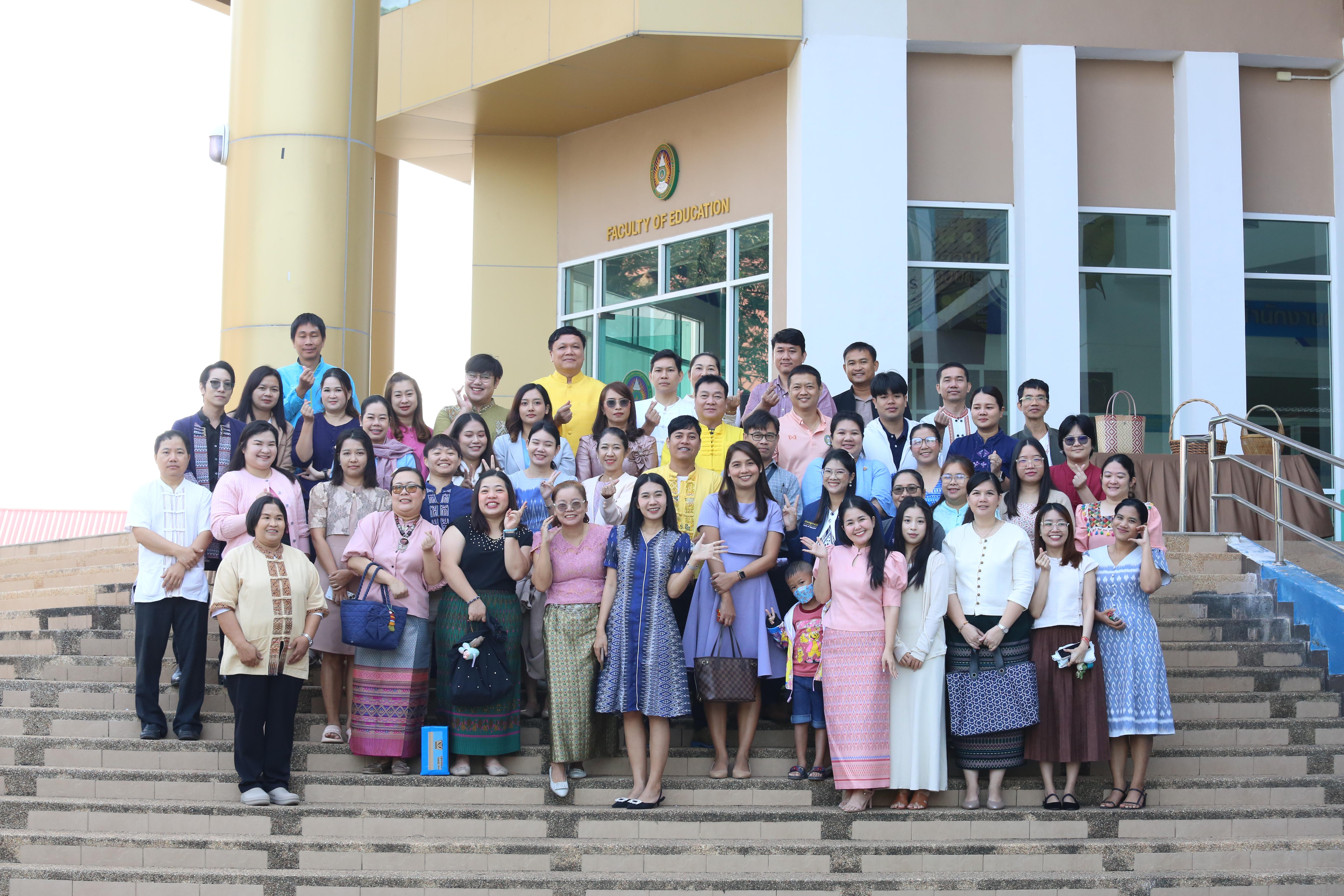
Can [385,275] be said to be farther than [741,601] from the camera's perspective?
Yes

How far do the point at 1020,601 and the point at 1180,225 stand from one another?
7609 millimetres

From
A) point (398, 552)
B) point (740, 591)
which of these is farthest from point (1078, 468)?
point (398, 552)

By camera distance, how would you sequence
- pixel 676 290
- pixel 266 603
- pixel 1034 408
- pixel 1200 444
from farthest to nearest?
1. pixel 676 290
2. pixel 1200 444
3. pixel 1034 408
4. pixel 266 603

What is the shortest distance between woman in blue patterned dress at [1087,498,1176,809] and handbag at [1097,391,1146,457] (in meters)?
4.24

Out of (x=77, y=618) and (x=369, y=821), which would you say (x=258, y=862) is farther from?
(x=77, y=618)

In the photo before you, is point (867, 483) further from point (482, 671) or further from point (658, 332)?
point (658, 332)

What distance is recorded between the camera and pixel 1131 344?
12.5m

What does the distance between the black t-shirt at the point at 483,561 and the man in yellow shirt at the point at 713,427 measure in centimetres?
117

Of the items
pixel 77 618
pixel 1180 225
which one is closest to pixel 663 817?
pixel 77 618

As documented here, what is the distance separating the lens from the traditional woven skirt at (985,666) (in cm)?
641

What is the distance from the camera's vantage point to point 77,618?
8133mm

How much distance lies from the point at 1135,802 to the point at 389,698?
3.98 m

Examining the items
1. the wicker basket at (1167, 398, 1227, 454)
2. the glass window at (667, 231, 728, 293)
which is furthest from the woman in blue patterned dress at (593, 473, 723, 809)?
the glass window at (667, 231, 728, 293)

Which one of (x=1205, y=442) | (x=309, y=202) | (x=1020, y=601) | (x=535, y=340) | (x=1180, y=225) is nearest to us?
(x=1020, y=601)
